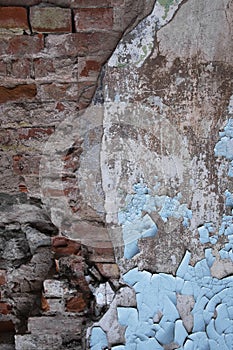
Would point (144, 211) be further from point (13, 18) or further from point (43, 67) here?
point (13, 18)

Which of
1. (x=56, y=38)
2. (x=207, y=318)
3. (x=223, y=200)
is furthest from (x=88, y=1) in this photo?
(x=207, y=318)

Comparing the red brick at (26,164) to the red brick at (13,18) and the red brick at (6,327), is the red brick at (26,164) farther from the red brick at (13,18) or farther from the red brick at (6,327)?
the red brick at (6,327)

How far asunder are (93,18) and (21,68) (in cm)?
33

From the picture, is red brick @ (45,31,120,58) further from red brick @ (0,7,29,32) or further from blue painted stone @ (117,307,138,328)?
blue painted stone @ (117,307,138,328)

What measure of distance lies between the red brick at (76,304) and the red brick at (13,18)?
1081mm

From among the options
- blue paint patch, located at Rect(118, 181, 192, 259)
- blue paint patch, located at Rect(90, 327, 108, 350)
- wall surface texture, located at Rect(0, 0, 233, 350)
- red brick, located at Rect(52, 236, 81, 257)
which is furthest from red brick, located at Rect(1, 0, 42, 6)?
blue paint patch, located at Rect(90, 327, 108, 350)

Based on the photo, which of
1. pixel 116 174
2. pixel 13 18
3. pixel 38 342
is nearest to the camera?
pixel 13 18

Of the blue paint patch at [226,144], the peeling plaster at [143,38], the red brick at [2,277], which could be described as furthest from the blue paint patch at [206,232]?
the red brick at [2,277]

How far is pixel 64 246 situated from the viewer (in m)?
1.70

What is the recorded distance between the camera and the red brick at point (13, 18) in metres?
1.49

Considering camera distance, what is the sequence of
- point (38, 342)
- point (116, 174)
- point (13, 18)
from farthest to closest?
point (38, 342), point (116, 174), point (13, 18)

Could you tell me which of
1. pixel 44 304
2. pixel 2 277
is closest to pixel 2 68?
pixel 2 277

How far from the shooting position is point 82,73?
1.55 m

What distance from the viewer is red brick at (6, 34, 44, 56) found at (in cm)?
152
